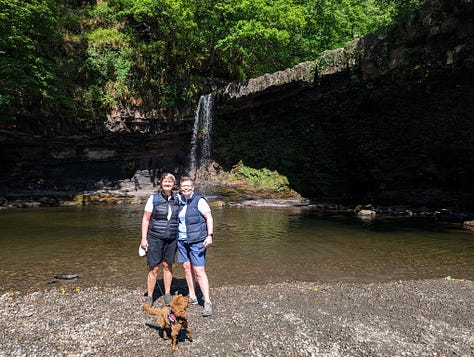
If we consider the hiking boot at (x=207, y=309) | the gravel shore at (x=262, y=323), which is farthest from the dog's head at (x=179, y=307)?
the hiking boot at (x=207, y=309)

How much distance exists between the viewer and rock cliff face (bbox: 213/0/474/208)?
15180 millimetres

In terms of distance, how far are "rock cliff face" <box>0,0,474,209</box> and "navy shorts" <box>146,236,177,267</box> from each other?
15439 millimetres

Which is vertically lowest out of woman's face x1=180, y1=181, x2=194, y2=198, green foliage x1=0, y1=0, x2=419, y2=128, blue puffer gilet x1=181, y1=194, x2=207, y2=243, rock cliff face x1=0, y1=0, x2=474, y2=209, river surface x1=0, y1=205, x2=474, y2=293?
river surface x1=0, y1=205, x2=474, y2=293

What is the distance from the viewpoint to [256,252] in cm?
899

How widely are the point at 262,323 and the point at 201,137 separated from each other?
23.9 meters

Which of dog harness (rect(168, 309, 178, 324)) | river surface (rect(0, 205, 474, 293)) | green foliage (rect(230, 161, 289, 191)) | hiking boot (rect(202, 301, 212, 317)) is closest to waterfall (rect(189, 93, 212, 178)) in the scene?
green foliage (rect(230, 161, 289, 191))

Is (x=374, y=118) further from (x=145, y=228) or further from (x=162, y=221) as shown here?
(x=145, y=228)

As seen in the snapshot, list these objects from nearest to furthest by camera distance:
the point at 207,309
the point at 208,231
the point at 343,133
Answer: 1. the point at 207,309
2. the point at 208,231
3. the point at 343,133

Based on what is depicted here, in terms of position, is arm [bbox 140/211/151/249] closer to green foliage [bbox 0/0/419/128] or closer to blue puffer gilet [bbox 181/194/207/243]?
blue puffer gilet [bbox 181/194/207/243]

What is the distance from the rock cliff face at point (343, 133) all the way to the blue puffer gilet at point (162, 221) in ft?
49.7

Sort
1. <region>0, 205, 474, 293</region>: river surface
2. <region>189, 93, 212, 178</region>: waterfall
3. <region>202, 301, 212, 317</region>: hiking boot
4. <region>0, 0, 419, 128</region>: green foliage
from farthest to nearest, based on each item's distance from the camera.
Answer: <region>189, 93, 212, 178</region>: waterfall → <region>0, 0, 419, 128</region>: green foliage → <region>0, 205, 474, 293</region>: river surface → <region>202, 301, 212, 317</region>: hiking boot

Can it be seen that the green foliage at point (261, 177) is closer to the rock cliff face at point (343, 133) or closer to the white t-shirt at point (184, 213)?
the rock cliff face at point (343, 133)

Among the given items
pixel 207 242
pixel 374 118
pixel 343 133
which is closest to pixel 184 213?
pixel 207 242

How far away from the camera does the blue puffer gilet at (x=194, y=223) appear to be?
16.2 ft
